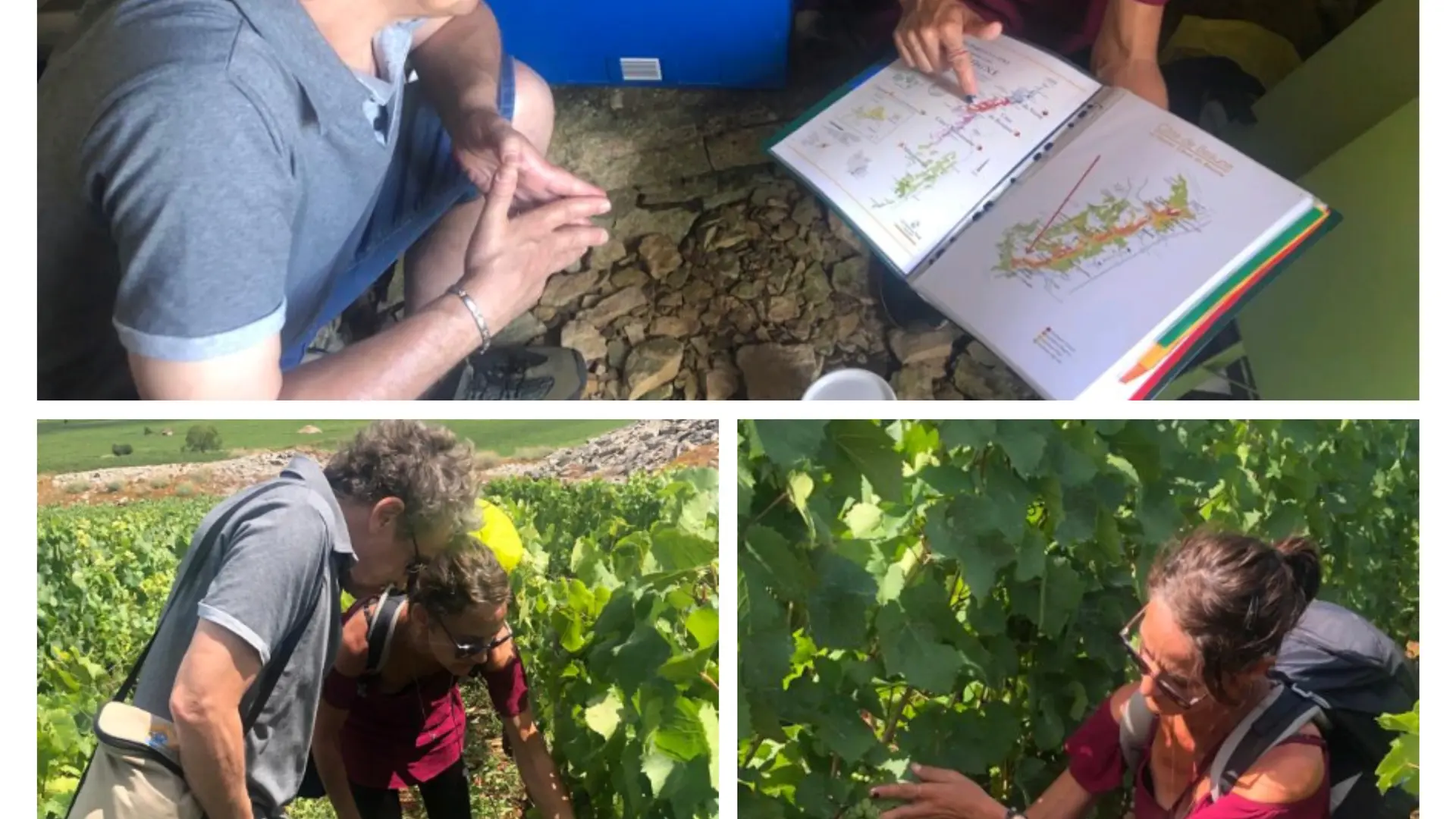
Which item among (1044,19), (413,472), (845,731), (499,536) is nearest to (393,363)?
(413,472)

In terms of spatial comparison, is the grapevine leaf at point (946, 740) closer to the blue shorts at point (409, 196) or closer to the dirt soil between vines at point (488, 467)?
the dirt soil between vines at point (488, 467)

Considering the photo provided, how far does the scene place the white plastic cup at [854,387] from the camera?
4.22 feet

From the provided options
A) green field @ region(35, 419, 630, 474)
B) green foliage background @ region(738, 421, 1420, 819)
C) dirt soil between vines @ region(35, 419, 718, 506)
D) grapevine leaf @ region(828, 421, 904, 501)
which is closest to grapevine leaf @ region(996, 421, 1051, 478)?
green foliage background @ region(738, 421, 1420, 819)

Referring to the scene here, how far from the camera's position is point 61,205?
120cm

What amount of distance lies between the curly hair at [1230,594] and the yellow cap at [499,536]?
0.73 metres

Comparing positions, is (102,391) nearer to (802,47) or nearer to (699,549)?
(699,549)

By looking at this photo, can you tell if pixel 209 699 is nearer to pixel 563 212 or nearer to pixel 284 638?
pixel 284 638

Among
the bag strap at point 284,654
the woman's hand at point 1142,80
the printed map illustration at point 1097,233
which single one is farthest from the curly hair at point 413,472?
the woman's hand at point 1142,80

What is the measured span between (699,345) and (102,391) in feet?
2.13

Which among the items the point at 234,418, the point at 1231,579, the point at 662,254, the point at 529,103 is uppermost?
the point at 529,103

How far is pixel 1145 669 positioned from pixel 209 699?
3.44 feet

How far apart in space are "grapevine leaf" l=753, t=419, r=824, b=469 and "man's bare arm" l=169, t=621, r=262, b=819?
605 millimetres

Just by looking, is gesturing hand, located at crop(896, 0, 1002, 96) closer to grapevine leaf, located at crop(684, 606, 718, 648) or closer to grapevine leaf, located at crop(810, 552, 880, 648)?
grapevine leaf, located at crop(810, 552, 880, 648)

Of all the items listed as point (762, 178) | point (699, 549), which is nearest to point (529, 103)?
point (762, 178)
